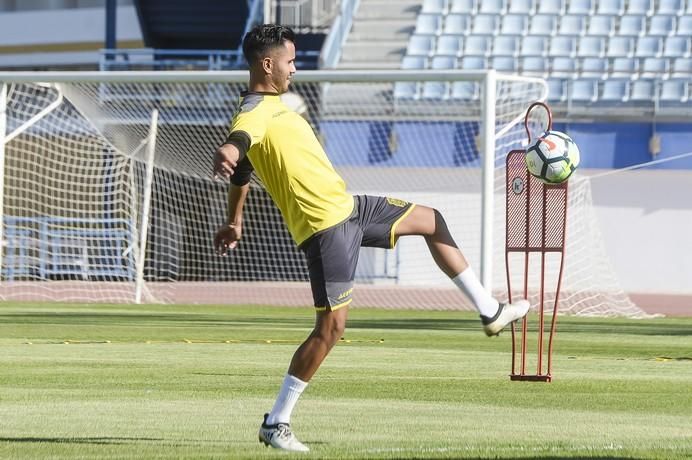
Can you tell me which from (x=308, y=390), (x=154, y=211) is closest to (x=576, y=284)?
(x=154, y=211)

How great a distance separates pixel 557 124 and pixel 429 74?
330 inches

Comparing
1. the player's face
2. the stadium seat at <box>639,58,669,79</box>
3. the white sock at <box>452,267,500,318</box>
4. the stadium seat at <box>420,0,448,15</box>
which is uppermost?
the player's face

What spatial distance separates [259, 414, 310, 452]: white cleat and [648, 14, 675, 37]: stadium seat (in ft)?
79.5

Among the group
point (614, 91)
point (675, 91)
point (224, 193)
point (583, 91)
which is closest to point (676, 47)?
point (675, 91)

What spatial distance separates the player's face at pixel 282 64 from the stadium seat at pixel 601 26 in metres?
23.4

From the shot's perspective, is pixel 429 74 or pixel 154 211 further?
pixel 154 211

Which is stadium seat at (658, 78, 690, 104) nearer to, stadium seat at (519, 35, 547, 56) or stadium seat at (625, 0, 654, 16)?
stadium seat at (625, 0, 654, 16)

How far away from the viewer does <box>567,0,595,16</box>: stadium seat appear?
30.1 meters

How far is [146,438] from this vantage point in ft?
23.0

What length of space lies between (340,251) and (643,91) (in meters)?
22.0

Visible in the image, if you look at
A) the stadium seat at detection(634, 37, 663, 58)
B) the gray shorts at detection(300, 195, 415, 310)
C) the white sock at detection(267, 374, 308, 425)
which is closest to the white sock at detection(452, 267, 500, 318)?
the gray shorts at detection(300, 195, 415, 310)

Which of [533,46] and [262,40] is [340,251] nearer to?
[262,40]

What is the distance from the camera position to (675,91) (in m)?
27.8

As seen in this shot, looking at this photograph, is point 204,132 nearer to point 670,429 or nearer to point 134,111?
point 134,111
